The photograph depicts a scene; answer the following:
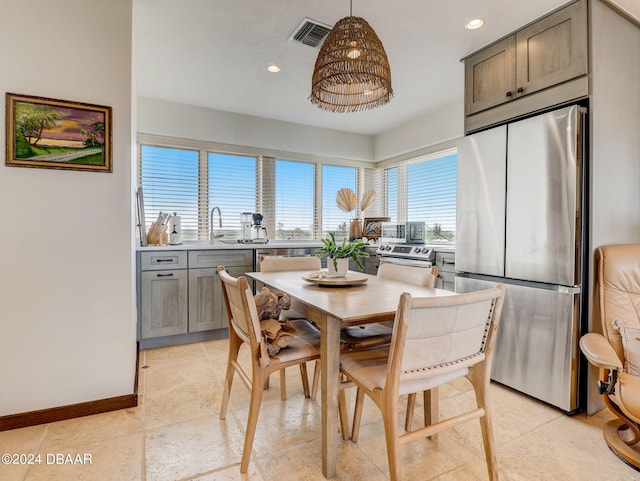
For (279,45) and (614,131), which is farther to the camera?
(279,45)

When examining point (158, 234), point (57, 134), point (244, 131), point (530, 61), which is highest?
point (244, 131)

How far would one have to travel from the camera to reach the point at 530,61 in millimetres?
2275

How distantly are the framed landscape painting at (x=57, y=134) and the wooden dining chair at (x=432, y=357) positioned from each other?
1881 millimetres

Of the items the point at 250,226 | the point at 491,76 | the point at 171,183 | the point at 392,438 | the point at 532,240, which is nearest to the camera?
the point at 392,438

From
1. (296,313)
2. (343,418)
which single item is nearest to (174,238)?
(296,313)

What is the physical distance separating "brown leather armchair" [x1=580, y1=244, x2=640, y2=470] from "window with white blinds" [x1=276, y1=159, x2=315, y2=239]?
323 centimetres

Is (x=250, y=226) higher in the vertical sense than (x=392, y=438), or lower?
higher

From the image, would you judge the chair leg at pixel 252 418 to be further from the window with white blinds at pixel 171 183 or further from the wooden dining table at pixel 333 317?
the window with white blinds at pixel 171 183

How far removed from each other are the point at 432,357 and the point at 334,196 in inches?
148

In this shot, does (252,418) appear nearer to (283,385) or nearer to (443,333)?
(283,385)

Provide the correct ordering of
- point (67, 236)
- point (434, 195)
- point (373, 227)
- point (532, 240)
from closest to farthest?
point (67, 236) < point (532, 240) < point (434, 195) < point (373, 227)

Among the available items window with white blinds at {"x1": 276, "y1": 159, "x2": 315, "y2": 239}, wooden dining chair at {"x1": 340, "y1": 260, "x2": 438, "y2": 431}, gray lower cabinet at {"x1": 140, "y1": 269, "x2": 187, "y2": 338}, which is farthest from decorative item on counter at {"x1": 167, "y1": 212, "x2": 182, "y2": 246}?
wooden dining chair at {"x1": 340, "y1": 260, "x2": 438, "y2": 431}

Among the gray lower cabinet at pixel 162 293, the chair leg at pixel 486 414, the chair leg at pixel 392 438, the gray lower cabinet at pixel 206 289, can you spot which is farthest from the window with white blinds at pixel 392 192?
the chair leg at pixel 392 438

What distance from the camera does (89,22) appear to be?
198cm
